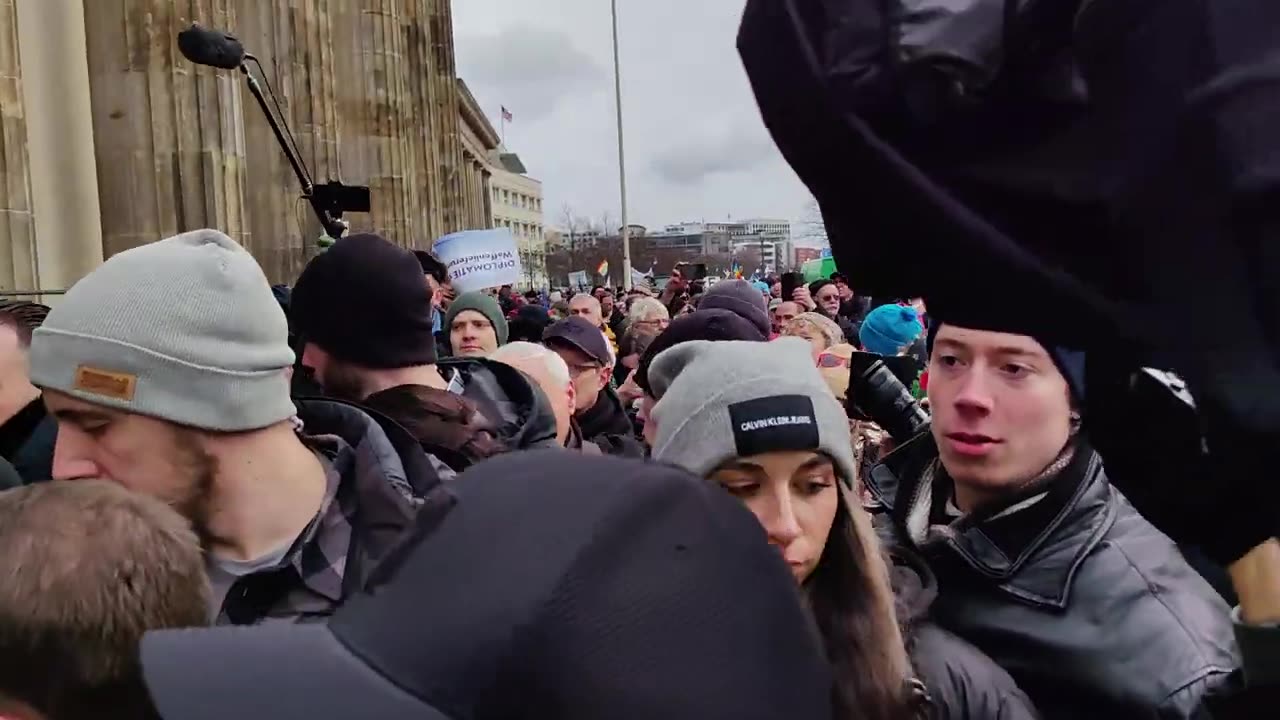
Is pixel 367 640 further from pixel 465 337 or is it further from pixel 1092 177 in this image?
pixel 465 337

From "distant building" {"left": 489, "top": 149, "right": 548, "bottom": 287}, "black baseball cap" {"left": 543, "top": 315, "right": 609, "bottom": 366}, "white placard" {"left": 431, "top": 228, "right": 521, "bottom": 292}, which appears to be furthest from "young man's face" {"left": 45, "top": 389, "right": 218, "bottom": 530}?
"distant building" {"left": 489, "top": 149, "right": 548, "bottom": 287}

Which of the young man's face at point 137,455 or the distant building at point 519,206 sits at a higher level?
the distant building at point 519,206

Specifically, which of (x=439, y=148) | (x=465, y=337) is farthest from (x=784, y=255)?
(x=465, y=337)

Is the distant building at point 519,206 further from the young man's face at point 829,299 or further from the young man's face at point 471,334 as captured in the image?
the young man's face at point 471,334

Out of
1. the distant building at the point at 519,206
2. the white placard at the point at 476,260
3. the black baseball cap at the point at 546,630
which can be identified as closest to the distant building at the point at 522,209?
the distant building at the point at 519,206

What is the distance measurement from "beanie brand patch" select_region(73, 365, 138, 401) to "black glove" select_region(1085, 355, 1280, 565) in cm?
166

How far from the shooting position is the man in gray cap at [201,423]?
1.97 m

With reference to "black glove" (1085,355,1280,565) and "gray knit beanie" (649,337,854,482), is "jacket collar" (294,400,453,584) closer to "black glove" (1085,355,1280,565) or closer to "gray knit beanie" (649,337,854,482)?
"gray knit beanie" (649,337,854,482)

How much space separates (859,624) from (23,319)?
2.73m

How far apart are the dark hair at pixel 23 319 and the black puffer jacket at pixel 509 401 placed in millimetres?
1161

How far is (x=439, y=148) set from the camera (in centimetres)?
1880

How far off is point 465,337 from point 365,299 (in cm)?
275

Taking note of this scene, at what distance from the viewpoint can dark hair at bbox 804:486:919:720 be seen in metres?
1.73

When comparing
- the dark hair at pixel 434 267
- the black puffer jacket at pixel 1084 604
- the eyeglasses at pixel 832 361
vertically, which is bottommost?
the black puffer jacket at pixel 1084 604
